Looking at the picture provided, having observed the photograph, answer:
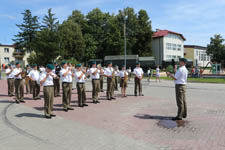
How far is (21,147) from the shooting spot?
454 centimetres

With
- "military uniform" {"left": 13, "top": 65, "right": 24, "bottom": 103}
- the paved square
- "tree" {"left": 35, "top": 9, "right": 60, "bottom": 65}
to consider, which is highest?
"tree" {"left": 35, "top": 9, "right": 60, "bottom": 65}

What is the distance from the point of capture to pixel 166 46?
2339 inches

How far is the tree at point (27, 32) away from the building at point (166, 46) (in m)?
37.1

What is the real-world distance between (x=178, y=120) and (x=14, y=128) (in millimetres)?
5220

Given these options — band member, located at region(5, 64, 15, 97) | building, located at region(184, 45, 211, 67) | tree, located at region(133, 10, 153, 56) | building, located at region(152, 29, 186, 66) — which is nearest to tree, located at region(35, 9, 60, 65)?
tree, located at region(133, 10, 153, 56)

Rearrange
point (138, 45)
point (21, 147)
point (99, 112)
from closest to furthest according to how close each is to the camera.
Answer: point (21, 147) → point (99, 112) → point (138, 45)

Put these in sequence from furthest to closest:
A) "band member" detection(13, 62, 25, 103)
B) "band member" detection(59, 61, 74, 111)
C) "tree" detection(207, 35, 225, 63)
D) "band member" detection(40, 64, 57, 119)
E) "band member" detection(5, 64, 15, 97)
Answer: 1. "tree" detection(207, 35, 225, 63)
2. "band member" detection(5, 64, 15, 97)
3. "band member" detection(13, 62, 25, 103)
4. "band member" detection(59, 61, 74, 111)
5. "band member" detection(40, 64, 57, 119)

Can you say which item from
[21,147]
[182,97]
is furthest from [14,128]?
[182,97]

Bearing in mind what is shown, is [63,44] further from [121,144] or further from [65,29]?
[121,144]

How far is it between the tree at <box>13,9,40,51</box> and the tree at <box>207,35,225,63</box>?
52809 millimetres

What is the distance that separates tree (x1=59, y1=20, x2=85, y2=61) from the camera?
49.1 m

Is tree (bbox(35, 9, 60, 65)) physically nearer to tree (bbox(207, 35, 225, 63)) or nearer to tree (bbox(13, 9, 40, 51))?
tree (bbox(13, 9, 40, 51))

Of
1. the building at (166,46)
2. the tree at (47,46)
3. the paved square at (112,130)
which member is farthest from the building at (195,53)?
the paved square at (112,130)

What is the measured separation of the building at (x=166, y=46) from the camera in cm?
5884
